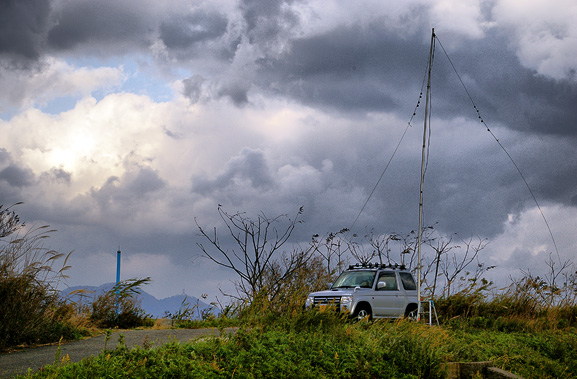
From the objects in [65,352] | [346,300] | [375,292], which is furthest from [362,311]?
[65,352]

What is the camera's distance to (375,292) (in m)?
15.9

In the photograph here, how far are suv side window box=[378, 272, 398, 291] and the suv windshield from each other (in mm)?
273

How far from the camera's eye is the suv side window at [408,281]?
16.9 meters

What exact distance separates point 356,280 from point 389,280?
102 cm

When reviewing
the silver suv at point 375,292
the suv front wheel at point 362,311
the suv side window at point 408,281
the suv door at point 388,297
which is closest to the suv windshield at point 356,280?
the silver suv at point 375,292

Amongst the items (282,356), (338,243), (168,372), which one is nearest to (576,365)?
(282,356)

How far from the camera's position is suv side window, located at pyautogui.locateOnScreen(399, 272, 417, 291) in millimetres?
16891

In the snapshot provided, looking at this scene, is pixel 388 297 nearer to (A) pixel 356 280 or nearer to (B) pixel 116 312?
(A) pixel 356 280

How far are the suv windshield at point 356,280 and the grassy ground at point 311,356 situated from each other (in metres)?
4.01

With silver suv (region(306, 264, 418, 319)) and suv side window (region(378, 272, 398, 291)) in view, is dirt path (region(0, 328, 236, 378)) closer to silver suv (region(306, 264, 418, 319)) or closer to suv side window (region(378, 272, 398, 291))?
silver suv (region(306, 264, 418, 319))

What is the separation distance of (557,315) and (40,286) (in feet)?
54.4

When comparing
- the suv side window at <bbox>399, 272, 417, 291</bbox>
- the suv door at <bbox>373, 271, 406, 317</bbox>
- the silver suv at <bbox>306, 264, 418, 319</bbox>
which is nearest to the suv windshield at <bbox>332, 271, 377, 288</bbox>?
the silver suv at <bbox>306, 264, 418, 319</bbox>

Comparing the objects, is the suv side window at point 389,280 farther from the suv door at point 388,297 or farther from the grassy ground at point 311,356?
the grassy ground at point 311,356

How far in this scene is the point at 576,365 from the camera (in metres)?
11.2
